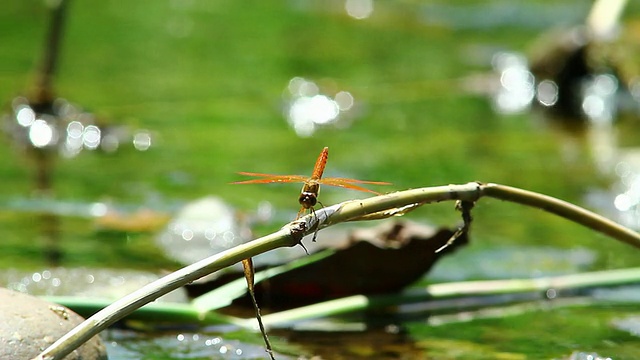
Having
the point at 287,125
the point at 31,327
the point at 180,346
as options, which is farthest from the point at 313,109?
the point at 31,327

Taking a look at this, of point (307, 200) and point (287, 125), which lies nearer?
point (307, 200)

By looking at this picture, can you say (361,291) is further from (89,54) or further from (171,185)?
(89,54)

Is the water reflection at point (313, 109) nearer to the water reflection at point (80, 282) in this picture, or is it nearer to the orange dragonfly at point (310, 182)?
the water reflection at point (80, 282)

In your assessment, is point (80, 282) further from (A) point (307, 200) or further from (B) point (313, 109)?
(B) point (313, 109)

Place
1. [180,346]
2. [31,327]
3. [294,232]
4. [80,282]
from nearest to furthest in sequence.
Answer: [294,232] < [31,327] < [180,346] < [80,282]

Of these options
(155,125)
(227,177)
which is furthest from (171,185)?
(155,125)

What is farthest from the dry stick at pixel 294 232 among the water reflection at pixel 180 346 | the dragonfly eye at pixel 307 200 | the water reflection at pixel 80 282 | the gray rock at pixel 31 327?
the water reflection at pixel 80 282
